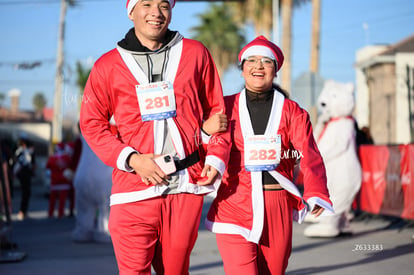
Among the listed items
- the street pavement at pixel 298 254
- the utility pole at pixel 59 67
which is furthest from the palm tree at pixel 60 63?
the street pavement at pixel 298 254

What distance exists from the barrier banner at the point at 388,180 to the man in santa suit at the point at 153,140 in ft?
22.1

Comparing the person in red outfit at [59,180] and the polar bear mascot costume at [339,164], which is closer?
the polar bear mascot costume at [339,164]

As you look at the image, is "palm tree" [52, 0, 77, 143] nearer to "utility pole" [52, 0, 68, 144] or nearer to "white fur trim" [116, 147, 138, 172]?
"utility pole" [52, 0, 68, 144]

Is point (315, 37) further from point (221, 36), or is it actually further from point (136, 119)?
point (221, 36)

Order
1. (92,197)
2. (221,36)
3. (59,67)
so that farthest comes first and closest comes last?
1. (221,36)
2. (59,67)
3. (92,197)

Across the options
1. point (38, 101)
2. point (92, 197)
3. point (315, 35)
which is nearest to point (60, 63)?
point (315, 35)

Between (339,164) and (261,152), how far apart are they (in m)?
5.76

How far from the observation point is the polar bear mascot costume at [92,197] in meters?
9.38

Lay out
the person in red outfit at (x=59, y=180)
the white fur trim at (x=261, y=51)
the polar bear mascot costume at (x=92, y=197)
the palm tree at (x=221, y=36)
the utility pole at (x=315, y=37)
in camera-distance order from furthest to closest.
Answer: the palm tree at (x=221, y=36)
the utility pole at (x=315, y=37)
the person in red outfit at (x=59, y=180)
the polar bear mascot costume at (x=92, y=197)
the white fur trim at (x=261, y=51)

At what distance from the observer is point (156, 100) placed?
337 centimetres

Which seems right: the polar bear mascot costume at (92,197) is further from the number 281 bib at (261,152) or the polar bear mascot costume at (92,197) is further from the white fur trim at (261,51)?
the number 281 bib at (261,152)

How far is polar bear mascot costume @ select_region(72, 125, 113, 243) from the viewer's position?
9375 millimetres

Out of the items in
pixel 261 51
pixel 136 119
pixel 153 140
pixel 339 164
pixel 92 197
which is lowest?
pixel 92 197

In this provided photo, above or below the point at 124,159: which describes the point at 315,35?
above
